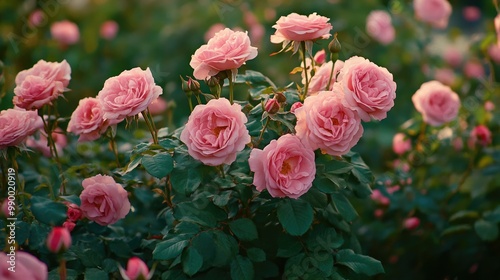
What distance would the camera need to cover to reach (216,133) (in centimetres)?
144

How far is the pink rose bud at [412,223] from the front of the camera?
2256mm

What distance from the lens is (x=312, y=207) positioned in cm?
155

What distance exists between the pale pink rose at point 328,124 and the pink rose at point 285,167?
0.10 feet

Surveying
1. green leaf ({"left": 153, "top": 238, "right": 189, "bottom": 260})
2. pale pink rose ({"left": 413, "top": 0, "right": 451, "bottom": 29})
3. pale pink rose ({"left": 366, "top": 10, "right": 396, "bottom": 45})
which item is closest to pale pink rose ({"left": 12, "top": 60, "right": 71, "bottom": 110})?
green leaf ({"left": 153, "top": 238, "right": 189, "bottom": 260})

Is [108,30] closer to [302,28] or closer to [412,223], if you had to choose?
[412,223]

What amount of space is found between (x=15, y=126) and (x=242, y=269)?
0.63 m

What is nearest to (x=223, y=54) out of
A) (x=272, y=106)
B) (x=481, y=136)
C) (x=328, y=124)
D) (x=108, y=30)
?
(x=272, y=106)

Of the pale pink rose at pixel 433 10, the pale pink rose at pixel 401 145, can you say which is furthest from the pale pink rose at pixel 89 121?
the pale pink rose at pixel 433 10

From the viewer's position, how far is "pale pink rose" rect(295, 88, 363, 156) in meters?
1.43

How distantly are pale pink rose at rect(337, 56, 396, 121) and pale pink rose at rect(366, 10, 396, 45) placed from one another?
2.37 m

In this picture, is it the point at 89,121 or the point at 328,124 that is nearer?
the point at 328,124

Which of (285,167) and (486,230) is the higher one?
(285,167)

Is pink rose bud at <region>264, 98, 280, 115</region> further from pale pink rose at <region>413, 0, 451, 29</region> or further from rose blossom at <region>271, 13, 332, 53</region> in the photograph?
pale pink rose at <region>413, 0, 451, 29</region>

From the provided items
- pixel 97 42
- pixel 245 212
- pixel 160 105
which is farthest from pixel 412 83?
pixel 245 212
